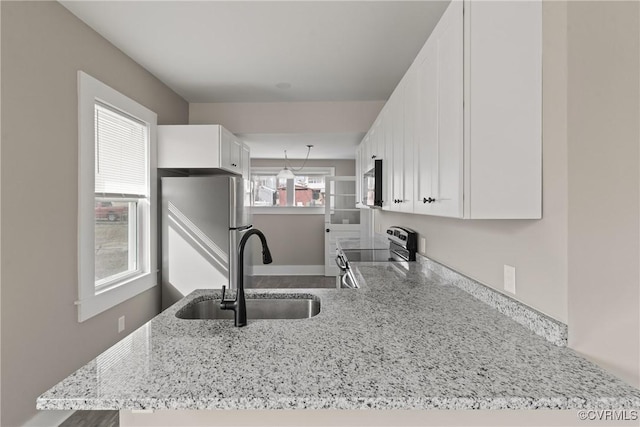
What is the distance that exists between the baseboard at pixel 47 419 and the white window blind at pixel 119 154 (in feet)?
4.84

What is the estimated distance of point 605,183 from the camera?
108 cm

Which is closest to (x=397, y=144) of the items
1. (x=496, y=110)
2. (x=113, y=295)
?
Result: (x=496, y=110)

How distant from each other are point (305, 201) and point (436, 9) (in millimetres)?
5021

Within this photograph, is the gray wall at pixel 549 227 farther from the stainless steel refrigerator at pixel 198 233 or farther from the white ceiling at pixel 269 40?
the stainless steel refrigerator at pixel 198 233

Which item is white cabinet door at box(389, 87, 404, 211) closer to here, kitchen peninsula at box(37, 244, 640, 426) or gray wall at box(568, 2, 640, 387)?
kitchen peninsula at box(37, 244, 640, 426)

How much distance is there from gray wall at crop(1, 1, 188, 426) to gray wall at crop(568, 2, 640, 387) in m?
2.57

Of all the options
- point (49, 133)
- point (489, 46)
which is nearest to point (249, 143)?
point (49, 133)

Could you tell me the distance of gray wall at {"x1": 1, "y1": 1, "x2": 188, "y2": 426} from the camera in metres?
1.92

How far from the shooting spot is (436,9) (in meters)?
2.29

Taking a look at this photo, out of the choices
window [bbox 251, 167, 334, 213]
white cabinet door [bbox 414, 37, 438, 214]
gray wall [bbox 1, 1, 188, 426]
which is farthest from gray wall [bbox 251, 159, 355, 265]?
white cabinet door [bbox 414, 37, 438, 214]

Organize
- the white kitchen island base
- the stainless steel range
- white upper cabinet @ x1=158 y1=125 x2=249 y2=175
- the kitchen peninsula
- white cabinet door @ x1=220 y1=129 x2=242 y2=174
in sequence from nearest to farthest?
the kitchen peninsula → the white kitchen island base → the stainless steel range → white upper cabinet @ x1=158 y1=125 x2=249 y2=175 → white cabinet door @ x1=220 y1=129 x2=242 y2=174

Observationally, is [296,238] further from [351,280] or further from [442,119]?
[442,119]

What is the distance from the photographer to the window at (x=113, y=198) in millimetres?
2484

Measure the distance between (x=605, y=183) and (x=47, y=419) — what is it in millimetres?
3047
